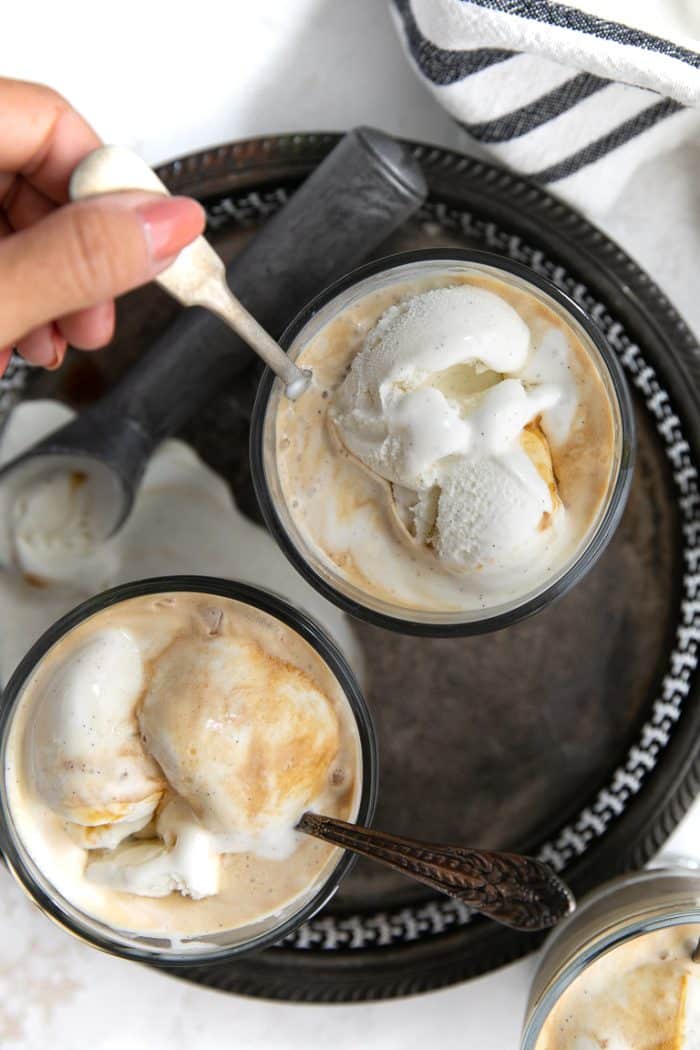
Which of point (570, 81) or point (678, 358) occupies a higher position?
point (570, 81)

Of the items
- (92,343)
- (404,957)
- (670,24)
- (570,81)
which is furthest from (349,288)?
(404,957)

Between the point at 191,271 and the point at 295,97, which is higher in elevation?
the point at 295,97

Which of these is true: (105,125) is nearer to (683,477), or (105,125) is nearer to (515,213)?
(515,213)

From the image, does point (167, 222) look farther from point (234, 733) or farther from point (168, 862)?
point (168, 862)

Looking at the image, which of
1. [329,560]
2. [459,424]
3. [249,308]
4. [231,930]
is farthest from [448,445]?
[231,930]

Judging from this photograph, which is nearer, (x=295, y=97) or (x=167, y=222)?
(x=167, y=222)

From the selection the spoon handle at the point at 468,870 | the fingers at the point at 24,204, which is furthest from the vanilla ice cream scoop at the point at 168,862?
the fingers at the point at 24,204

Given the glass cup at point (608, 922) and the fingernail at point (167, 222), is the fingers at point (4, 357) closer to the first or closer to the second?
the fingernail at point (167, 222)
